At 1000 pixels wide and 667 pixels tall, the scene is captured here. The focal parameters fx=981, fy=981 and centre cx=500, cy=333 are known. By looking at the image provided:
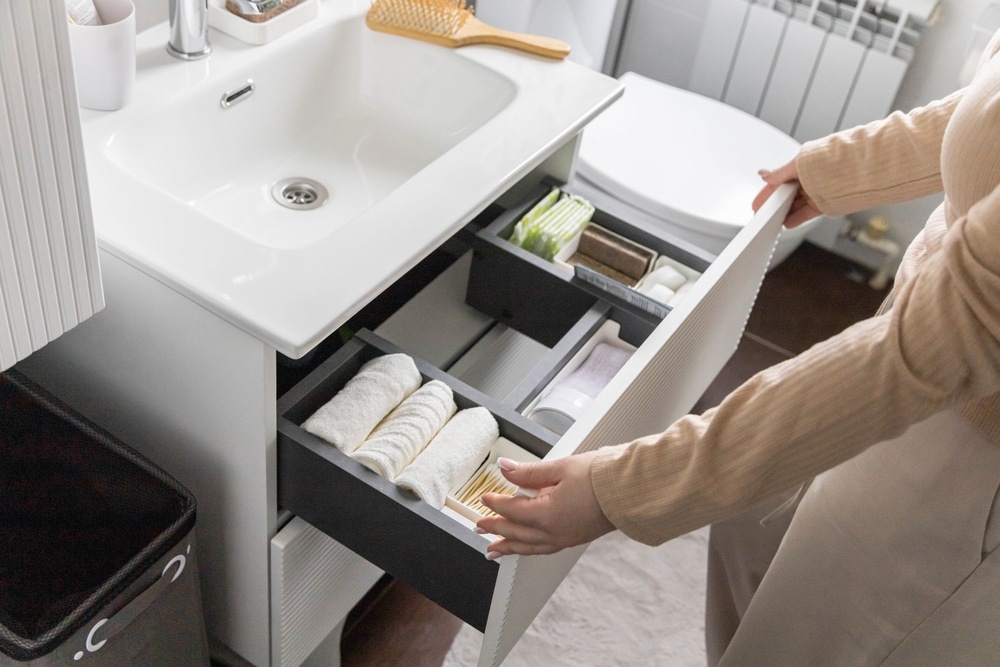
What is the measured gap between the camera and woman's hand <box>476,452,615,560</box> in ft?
2.71

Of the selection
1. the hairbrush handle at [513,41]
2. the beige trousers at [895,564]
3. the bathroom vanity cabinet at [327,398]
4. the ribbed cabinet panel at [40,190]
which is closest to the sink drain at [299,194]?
the bathroom vanity cabinet at [327,398]

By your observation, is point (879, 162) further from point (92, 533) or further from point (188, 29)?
point (92, 533)

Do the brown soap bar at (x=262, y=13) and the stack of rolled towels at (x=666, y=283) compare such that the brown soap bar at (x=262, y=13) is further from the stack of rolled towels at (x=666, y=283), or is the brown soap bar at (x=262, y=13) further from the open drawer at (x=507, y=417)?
the stack of rolled towels at (x=666, y=283)

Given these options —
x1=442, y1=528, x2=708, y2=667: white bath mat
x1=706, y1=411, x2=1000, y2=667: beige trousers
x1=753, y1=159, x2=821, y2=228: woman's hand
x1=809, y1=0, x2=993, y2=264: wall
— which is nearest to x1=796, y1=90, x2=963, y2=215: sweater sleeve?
x1=753, y1=159, x2=821, y2=228: woman's hand

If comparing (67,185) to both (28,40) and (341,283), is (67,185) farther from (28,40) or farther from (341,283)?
(341,283)

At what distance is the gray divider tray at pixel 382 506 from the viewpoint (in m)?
0.94

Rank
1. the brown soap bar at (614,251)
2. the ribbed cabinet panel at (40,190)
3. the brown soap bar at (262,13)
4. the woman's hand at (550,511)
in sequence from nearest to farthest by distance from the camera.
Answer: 1. the ribbed cabinet panel at (40,190)
2. the woman's hand at (550,511)
3. the brown soap bar at (262,13)
4. the brown soap bar at (614,251)

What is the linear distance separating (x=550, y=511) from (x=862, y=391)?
0.28 metres

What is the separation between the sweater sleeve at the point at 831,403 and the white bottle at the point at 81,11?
2.30 ft

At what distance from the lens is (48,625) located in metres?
0.93

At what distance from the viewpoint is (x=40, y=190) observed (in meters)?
0.72

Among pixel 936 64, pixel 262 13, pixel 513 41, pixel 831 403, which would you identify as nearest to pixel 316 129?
pixel 262 13

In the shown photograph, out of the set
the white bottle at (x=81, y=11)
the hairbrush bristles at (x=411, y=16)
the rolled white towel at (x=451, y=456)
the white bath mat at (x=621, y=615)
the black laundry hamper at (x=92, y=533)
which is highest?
the white bottle at (x=81, y=11)

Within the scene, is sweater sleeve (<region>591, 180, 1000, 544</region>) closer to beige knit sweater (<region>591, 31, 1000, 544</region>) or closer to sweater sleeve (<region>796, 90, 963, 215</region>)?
beige knit sweater (<region>591, 31, 1000, 544</region>)
